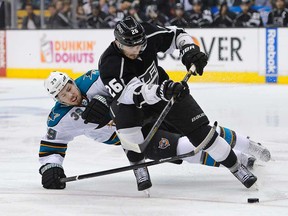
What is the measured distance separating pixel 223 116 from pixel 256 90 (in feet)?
8.12

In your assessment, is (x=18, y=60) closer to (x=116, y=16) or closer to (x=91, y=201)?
Answer: (x=116, y=16)

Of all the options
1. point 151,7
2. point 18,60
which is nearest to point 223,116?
point 151,7

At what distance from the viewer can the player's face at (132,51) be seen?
3912 mm

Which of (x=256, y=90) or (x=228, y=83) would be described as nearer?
(x=256, y=90)

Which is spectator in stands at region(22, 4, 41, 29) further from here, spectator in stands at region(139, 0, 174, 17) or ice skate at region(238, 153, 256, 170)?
ice skate at region(238, 153, 256, 170)

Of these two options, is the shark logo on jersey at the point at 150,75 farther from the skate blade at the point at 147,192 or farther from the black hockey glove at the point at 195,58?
the skate blade at the point at 147,192

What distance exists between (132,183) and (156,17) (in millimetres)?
7614

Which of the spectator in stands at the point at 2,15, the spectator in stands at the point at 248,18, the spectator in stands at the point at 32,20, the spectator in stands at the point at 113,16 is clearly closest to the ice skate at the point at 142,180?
the spectator in stands at the point at 248,18

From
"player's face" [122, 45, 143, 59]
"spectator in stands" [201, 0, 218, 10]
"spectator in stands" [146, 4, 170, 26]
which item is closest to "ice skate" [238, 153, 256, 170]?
"player's face" [122, 45, 143, 59]

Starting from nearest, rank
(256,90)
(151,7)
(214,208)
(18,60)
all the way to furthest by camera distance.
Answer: (214,208) < (256,90) < (151,7) < (18,60)

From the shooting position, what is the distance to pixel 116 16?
39.8 feet

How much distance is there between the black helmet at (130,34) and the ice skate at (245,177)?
78cm

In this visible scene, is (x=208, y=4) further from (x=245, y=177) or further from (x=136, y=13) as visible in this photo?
(x=245, y=177)

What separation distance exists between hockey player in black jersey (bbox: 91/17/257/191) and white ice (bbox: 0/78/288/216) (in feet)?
0.60
